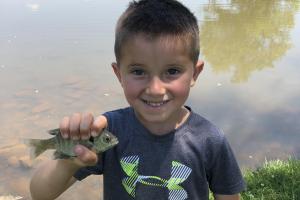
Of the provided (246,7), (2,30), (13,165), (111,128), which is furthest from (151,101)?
(246,7)

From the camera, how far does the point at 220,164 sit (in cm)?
238

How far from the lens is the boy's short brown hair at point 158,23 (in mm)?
2236

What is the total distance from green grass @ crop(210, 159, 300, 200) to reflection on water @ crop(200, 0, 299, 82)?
3.74 meters

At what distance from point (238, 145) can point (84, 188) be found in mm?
2082

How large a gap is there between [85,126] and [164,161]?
626mm

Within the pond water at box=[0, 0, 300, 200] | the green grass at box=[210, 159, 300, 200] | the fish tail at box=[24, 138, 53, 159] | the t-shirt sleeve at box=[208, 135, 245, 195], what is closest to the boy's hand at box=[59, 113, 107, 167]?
the fish tail at box=[24, 138, 53, 159]

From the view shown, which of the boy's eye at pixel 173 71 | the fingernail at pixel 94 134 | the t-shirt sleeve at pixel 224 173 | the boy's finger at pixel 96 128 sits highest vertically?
the boy's eye at pixel 173 71

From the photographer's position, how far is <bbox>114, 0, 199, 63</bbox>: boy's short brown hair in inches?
88.0

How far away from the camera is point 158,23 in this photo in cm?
225

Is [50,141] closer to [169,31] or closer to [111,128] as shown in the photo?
[111,128]

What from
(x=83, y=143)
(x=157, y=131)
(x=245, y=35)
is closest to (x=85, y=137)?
(x=83, y=143)

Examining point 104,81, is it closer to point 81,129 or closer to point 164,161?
point 164,161

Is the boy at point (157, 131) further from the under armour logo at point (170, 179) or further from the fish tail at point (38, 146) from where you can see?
the fish tail at point (38, 146)

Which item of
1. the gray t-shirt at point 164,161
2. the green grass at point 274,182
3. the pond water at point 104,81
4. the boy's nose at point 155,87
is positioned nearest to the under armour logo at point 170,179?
the gray t-shirt at point 164,161
